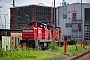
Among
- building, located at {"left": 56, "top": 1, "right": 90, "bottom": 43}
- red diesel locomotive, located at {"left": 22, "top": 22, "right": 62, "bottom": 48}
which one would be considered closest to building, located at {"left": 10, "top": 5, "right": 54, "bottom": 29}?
building, located at {"left": 56, "top": 1, "right": 90, "bottom": 43}

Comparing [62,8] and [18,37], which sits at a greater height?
[62,8]

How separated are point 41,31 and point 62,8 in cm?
4711

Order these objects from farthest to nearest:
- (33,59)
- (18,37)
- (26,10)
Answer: (26,10) < (18,37) < (33,59)

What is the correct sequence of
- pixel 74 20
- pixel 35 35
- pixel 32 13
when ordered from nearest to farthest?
pixel 35 35, pixel 74 20, pixel 32 13

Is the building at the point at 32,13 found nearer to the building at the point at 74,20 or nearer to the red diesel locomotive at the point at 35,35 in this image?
the building at the point at 74,20

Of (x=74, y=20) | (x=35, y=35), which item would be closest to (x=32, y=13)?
(x=74, y=20)

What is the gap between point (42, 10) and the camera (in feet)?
310

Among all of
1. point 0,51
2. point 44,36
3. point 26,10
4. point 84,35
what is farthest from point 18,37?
point 26,10

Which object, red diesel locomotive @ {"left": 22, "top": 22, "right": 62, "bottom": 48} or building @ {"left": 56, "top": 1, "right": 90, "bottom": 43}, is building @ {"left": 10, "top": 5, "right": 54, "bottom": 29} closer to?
building @ {"left": 56, "top": 1, "right": 90, "bottom": 43}

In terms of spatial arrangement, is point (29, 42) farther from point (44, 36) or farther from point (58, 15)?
point (58, 15)

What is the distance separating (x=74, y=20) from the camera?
72.2 meters

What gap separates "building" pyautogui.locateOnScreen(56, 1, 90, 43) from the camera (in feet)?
232

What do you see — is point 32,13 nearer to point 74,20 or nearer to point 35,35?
point 74,20

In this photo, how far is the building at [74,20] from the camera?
7081cm
